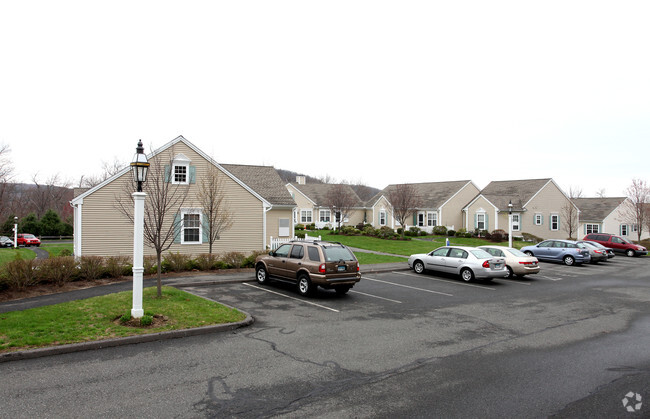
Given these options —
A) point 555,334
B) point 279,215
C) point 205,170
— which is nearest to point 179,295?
point 555,334

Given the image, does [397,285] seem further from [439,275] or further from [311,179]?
[311,179]

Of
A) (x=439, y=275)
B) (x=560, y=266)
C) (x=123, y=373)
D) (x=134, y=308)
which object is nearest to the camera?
(x=123, y=373)

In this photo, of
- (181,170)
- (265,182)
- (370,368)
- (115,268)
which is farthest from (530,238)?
(370,368)

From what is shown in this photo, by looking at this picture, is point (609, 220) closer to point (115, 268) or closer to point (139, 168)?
point (115, 268)

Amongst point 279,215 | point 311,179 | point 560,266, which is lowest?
point 560,266

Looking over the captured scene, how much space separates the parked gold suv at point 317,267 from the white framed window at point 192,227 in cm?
922

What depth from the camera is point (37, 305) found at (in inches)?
434

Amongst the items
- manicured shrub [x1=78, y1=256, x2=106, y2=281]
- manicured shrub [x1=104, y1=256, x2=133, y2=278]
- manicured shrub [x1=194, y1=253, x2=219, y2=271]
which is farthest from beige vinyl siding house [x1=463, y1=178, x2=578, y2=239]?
manicured shrub [x1=78, y1=256, x2=106, y2=281]

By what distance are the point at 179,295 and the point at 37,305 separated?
3.67 m

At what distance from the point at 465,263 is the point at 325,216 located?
122 ft

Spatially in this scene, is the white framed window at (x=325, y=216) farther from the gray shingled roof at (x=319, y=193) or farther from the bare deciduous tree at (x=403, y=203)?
the bare deciduous tree at (x=403, y=203)

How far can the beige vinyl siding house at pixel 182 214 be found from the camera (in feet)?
66.3

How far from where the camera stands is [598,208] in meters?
51.5

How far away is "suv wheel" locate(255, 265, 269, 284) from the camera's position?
15307 mm
